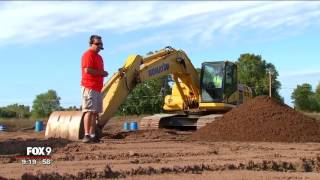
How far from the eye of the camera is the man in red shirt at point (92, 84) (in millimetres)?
10211

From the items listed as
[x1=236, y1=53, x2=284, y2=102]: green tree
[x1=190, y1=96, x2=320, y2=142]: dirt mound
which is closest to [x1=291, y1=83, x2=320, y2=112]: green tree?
[x1=236, y1=53, x2=284, y2=102]: green tree

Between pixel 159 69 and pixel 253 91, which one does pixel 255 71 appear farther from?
pixel 159 69

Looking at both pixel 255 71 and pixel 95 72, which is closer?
pixel 95 72

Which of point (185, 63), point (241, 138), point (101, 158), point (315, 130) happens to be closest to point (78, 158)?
point (101, 158)

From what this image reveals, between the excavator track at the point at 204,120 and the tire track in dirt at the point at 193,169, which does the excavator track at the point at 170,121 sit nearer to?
the excavator track at the point at 204,120

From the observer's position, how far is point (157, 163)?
7648mm

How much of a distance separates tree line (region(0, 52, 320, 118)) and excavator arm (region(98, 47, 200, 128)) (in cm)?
3510

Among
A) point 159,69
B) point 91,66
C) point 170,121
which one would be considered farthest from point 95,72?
point 170,121

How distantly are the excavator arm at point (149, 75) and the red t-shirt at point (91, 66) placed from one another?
316cm

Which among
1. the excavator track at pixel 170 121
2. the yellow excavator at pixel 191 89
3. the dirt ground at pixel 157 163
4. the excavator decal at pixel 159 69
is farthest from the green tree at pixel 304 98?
the dirt ground at pixel 157 163

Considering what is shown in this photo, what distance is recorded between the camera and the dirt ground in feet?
21.8

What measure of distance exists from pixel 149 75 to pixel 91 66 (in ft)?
20.1

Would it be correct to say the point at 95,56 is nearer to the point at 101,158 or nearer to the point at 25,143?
the point at 25,143

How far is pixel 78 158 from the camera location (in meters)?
8.02
